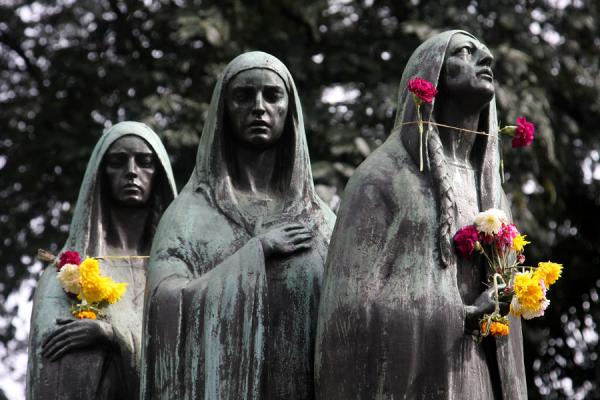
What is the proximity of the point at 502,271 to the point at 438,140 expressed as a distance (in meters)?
0.87

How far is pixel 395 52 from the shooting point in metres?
20.4

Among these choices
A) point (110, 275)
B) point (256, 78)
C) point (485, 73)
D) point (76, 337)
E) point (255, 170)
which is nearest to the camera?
point (485, 73)

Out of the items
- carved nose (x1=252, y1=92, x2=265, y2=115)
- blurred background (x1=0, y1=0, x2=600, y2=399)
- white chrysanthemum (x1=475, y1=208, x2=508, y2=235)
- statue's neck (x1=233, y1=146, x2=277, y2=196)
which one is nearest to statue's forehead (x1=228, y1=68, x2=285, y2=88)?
carved nose (x1=252, y1=92, x2=265, y2=115)

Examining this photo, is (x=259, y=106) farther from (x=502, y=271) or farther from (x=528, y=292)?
(x=528, y=292)

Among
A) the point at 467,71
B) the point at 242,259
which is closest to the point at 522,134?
the point at 467,71

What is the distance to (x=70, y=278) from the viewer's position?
11477 millimetres

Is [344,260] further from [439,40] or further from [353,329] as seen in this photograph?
[439,40]

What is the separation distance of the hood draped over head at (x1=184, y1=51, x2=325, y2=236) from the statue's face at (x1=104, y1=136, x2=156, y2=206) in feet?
4.93

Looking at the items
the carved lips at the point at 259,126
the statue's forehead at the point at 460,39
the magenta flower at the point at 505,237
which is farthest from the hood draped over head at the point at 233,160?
the magenta flower at the point at 505,237

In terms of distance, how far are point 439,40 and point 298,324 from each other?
191 centimetres

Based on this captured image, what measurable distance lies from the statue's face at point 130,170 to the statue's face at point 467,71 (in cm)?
Result: 299

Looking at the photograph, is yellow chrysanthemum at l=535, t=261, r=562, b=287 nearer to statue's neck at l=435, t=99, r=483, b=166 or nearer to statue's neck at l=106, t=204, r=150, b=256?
statue's neck at l=435, t=99, r=483, b=166

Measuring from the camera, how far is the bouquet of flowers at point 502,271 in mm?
9391

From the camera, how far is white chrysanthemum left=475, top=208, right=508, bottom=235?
948 centimetres
